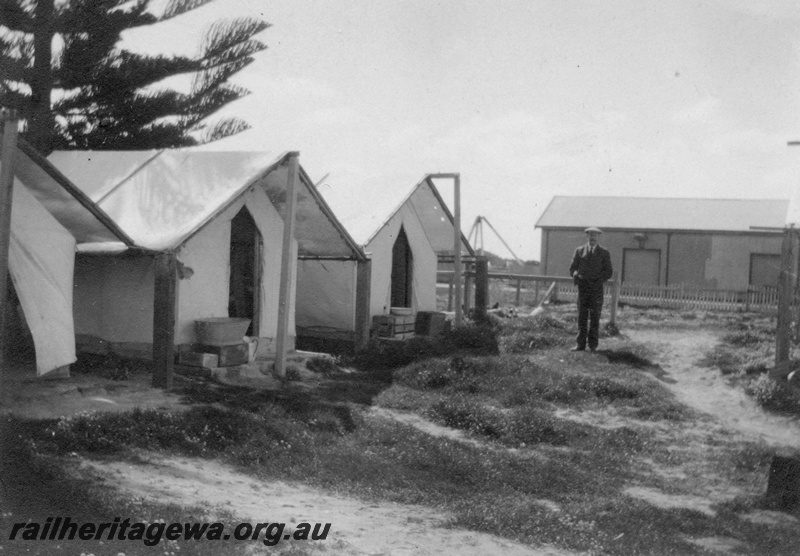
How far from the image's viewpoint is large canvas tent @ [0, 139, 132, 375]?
7.88m

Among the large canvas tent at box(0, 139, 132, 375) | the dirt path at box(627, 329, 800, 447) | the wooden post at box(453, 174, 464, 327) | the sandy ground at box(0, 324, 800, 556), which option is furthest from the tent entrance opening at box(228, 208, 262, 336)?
the dirt path at box(627, 329, 800, 447)

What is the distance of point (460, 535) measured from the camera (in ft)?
18.9

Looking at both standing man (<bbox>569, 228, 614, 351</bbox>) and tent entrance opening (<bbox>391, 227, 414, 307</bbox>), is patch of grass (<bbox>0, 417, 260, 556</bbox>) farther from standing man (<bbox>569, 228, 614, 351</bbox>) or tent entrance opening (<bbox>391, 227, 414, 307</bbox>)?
tent entrance opening (<bbox>391, 227, 414, 307</bbox>)

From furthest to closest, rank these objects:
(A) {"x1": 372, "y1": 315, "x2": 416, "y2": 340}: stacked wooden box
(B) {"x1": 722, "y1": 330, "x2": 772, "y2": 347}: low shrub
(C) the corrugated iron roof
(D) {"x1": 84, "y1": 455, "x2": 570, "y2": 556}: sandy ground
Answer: (C) the corrugated iron roof < (A) {"x1": 372, "y1": 315, "x2": 416, "y2": 340}: stacked wooden box < (B) {"x1": 722, "y1": 330, "x2": 772, "y2": 347}: low shrub < (D) {"x1": 84, "y1": 455, "x2": 570, "y2": 556}: sandy ground

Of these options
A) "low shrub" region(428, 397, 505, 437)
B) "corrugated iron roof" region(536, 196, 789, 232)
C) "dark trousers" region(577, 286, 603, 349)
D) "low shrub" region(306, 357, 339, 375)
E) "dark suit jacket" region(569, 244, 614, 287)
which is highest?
"corrugated iron roof" region(536, 196, 789, 232)

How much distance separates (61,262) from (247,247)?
481 cm

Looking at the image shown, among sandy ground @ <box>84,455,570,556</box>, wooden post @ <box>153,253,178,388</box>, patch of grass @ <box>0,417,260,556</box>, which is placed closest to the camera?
patch of grass @ <box>0,417,260,556</box>

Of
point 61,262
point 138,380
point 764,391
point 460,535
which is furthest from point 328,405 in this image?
point 764,391

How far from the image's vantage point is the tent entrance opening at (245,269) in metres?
12.7

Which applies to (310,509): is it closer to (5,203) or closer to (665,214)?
(5,203)

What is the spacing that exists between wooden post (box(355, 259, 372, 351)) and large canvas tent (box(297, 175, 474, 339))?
149 millimetres

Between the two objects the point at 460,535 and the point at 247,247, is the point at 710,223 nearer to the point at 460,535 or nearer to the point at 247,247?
the point at 247,247

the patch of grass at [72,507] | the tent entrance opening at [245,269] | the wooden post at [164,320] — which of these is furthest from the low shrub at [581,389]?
the patch of grass at [72,507]

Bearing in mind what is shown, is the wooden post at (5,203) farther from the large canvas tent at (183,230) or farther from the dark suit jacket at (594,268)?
the dark suit jacket at (594,268)
